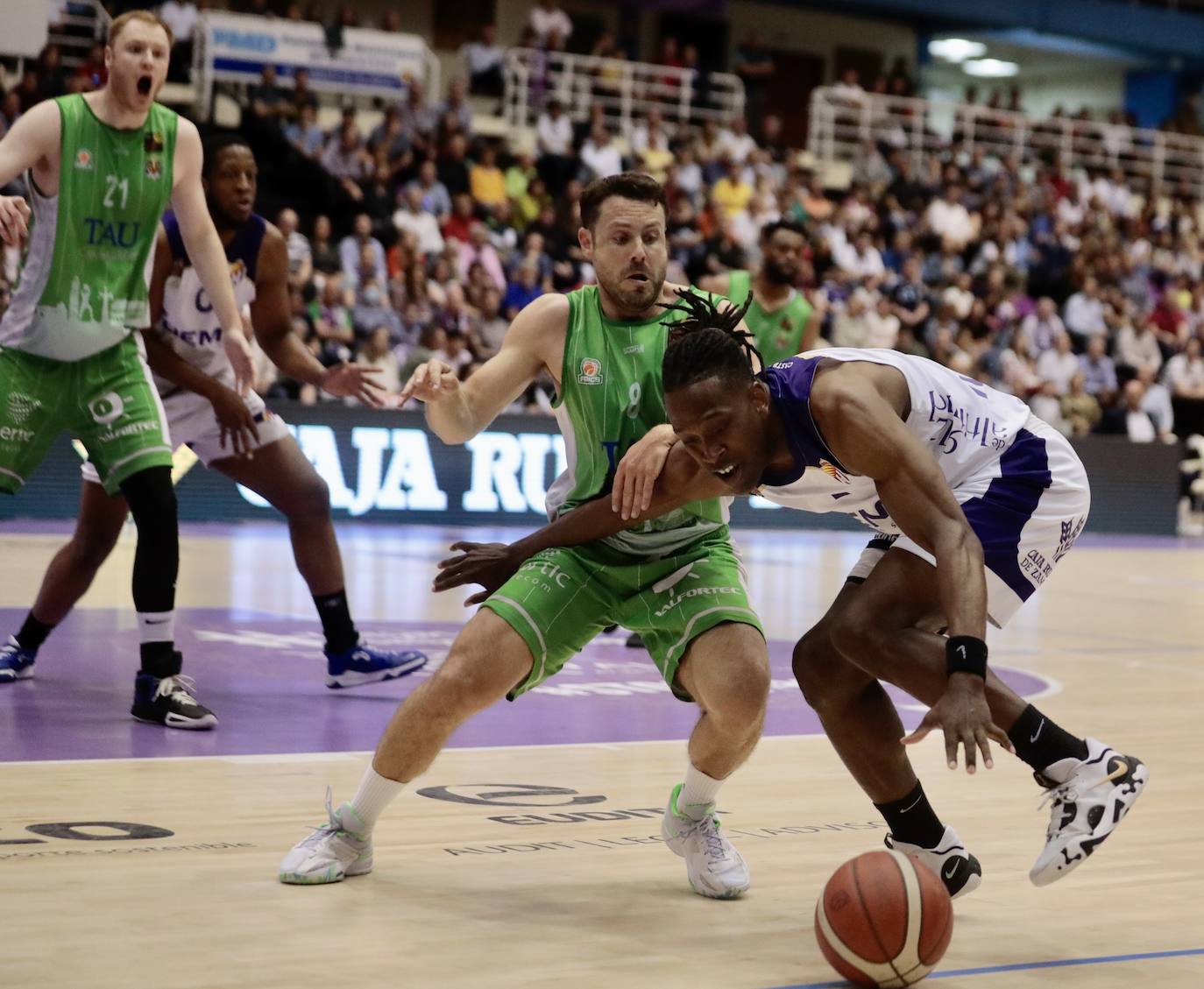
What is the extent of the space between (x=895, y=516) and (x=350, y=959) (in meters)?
1.49

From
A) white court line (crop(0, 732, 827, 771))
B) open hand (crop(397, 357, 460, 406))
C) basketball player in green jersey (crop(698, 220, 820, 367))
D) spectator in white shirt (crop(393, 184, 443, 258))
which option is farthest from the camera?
spectator in white shirt (crop(393, 184, 443, 258))

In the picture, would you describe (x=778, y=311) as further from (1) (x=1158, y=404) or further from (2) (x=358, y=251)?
(1) (x=1158, y=404)

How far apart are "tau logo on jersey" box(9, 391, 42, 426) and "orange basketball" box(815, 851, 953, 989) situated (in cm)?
382

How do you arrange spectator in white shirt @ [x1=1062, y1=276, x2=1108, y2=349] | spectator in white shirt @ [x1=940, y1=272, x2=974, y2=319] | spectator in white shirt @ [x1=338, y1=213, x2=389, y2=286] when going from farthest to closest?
1. spectator in white shirt @ [x1=1062, y1=276, x2=1108, y2=349]
2. spectator in white shirt @ [x1=940, y1=272, x2=974, y2=319]
3. spectator in white shirt @ [x1=338, y1=213, x2=389, y2=286]

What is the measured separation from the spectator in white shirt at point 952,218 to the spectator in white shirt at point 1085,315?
1.70 meters

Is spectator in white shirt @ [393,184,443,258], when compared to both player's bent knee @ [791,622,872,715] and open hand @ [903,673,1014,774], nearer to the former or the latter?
player's bent knee @ [791,622,872,715]

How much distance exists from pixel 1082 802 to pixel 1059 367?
1779 centimetres

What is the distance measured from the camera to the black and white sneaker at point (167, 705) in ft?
20.4

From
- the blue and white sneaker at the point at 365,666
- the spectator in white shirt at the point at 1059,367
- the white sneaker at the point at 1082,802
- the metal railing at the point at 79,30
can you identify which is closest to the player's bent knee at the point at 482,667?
the white sneaker at the point at 1082,802

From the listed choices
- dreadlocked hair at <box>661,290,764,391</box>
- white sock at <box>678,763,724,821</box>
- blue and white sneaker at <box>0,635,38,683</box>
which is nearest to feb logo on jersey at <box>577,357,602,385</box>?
dreadlocked hair at <box>661,290,764,391</box>

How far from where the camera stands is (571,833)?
4930 millimetres

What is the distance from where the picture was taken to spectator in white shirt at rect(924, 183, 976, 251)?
78.1ft

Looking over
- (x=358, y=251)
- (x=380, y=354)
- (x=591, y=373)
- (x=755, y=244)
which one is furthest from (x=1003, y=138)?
(x=591, y=373)

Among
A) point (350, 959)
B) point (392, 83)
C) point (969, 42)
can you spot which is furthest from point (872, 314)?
point (350, 959)
